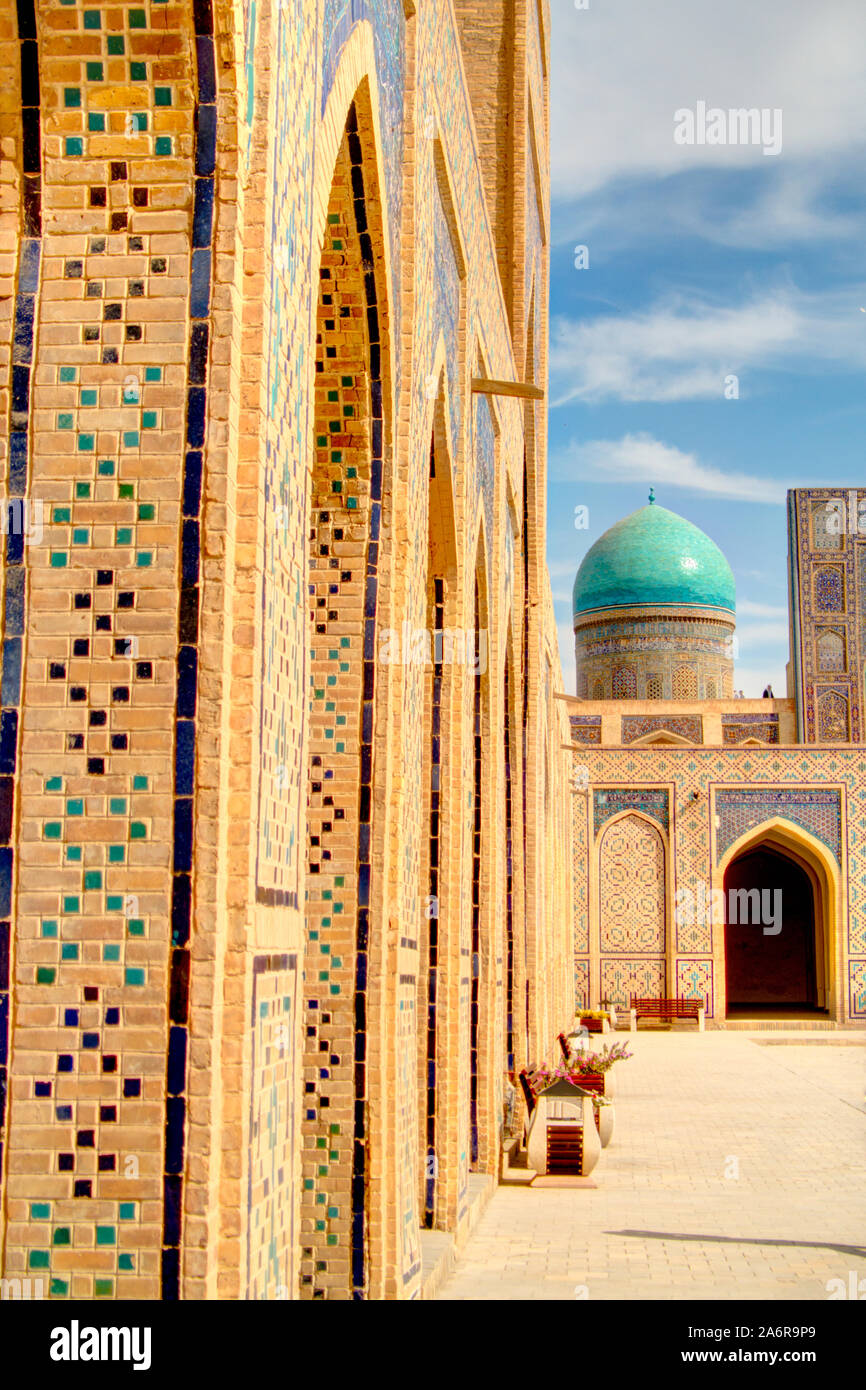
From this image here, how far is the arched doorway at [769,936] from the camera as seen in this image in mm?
25172

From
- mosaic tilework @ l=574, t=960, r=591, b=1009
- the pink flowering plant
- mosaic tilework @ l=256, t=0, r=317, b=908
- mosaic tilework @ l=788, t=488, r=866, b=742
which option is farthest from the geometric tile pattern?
mosaic tilework @ l=256, t=0, r=317, b=908

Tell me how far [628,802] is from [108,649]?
19.4 m

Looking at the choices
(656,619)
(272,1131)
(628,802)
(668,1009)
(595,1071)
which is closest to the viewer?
(272,1131)

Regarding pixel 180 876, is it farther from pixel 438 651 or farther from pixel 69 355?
pixel 438 651

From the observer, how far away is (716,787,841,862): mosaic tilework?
21.2 metres

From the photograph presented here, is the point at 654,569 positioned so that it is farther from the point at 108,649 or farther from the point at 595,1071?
the point at 108,649

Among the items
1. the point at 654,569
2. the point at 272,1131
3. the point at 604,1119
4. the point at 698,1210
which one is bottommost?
the point at 698,1210

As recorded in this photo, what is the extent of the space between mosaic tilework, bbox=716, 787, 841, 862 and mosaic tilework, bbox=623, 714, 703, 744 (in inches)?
165

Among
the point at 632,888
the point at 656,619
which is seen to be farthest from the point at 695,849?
the point at 656,619

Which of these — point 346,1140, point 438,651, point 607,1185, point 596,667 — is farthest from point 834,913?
point 346,1140

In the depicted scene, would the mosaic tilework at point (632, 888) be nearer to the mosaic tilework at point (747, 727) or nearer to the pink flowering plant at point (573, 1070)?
the mosaic tilework at point (747, 727)

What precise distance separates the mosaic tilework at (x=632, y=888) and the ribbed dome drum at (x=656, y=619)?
6929mm

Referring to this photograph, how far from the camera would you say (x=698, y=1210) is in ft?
24.3

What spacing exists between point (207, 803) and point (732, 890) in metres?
23.4
